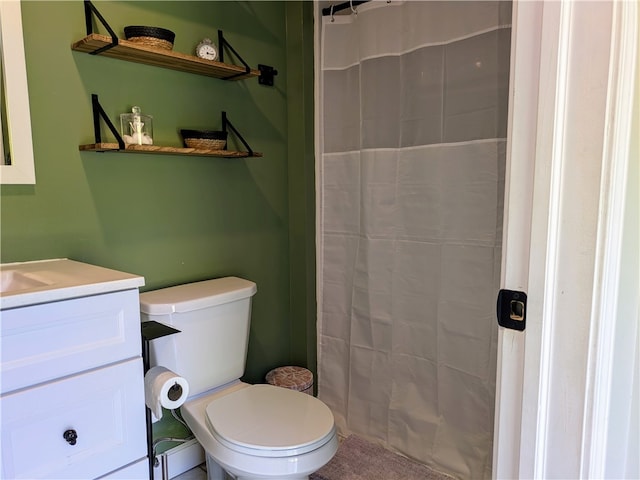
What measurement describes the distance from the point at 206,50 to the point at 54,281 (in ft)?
3.32

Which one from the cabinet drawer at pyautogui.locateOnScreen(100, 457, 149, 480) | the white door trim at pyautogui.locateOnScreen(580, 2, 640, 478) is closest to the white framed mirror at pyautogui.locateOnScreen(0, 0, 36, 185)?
the cabinet drawer at pyautogui.locateOnScreen(100, 457, 149, 480)

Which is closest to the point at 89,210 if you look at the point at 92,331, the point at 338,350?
the point at 92,331

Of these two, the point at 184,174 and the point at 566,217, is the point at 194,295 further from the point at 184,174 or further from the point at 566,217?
the point at 566,217

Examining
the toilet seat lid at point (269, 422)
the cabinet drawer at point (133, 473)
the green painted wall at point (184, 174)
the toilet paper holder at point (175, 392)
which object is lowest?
the cabinet drawer at point (133, 473)

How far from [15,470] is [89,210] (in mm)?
813

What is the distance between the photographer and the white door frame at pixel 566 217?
0.67 m

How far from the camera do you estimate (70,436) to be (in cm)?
109

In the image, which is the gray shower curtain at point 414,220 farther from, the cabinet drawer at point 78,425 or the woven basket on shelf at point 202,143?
the cabinet drawer at point 78,425

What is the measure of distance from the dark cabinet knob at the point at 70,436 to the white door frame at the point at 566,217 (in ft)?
3.19

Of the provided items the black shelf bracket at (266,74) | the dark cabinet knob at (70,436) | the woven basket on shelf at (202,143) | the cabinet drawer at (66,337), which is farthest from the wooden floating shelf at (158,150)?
the dark cabinet knob at (70,436)

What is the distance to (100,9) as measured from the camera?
1520 millimetres

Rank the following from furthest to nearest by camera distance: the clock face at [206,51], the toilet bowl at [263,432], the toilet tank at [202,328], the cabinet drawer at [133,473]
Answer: the clock face at [206,51], the toilet tank at [202,328], the toilet bowl at [263,432], the cabinet drawer at [133,473]

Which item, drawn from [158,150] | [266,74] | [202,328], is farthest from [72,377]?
[266,74]

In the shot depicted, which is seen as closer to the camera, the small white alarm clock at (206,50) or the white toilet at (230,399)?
the white toilet at (230,399)
